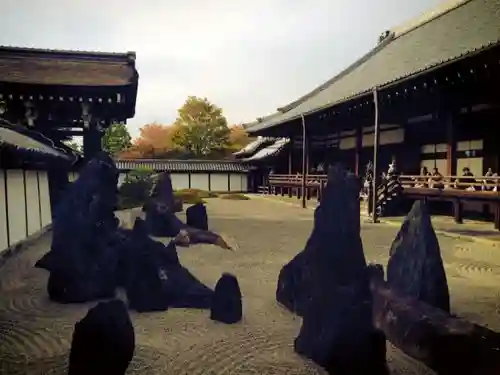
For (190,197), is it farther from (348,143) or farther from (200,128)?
(200,128)

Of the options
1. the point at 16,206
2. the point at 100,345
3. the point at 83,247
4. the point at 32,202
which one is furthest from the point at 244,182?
the point at 100,345

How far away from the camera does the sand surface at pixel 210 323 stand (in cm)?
229

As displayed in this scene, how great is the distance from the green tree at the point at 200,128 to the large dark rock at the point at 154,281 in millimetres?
2195

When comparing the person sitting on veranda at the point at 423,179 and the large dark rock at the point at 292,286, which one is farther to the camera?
the person sitting on veranda at the point at 423,179

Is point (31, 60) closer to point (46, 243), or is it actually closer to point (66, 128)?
point (66, 128)

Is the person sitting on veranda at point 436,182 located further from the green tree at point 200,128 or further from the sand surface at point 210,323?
the green tree at point 200,128

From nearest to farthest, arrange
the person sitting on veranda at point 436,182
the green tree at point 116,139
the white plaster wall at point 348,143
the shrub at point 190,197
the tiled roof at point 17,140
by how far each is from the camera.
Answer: the tiled roof at point 17,140
the person sitting on veranda at point 436,182
the green tree at point 116,139
the white plaster wall at point 348,143
the shrub at point 190,197

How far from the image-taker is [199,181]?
16000 millimetres

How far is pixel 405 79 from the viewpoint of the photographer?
6.76 meters

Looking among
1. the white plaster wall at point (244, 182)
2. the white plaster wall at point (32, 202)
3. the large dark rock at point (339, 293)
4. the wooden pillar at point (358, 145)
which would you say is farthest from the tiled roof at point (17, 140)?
the white plaster wall at point (244, 182)

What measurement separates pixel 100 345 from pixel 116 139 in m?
8.99

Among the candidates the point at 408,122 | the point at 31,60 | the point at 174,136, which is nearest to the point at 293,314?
the point at 174,136

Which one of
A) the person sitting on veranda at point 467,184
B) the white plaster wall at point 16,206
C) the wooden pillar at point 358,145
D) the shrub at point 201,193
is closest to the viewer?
the white plaster wall at point 16,206

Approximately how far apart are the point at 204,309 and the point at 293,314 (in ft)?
2.15
